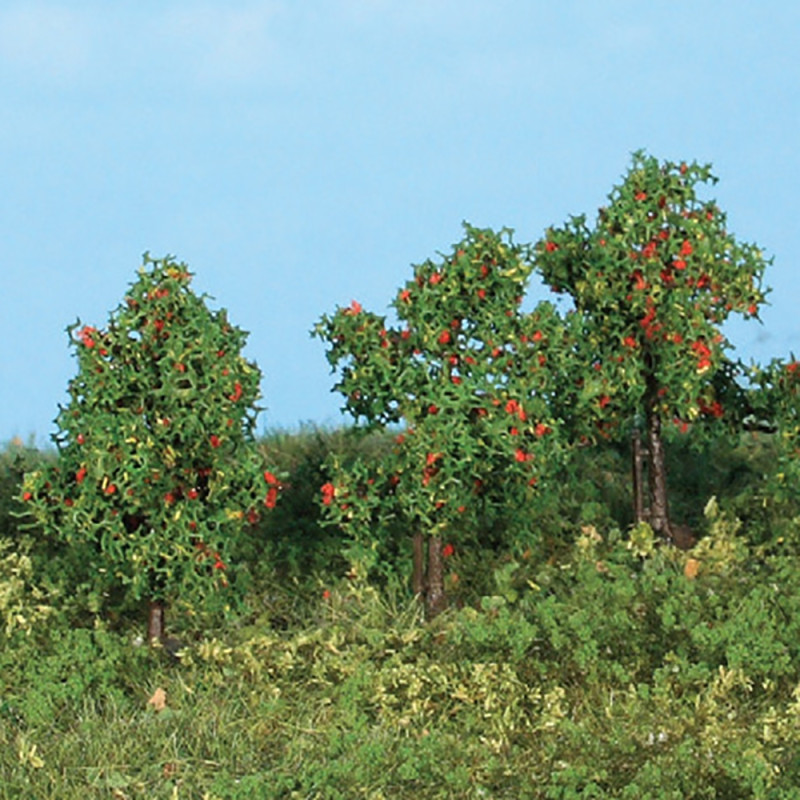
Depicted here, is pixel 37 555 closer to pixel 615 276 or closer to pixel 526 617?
pixel 526 617

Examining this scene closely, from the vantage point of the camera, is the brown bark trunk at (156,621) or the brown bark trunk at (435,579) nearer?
the brown bark trunk at (156,621)

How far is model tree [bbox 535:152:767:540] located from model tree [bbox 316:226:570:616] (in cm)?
105

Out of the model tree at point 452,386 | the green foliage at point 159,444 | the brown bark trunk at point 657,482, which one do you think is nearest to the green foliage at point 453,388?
the model tree at point 452,386

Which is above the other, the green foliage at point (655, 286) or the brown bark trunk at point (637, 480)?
the green foliage at point (655, 286)

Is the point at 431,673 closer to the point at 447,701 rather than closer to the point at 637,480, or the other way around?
the point at 447,701

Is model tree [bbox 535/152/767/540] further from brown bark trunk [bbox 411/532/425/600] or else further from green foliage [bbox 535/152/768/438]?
brown bark trunk [bbox 411/532/425/600]

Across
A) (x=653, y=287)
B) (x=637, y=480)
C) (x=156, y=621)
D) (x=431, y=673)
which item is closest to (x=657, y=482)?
(x=637, y=480)

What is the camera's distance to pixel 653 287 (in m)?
9.95

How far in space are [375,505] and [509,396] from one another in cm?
107

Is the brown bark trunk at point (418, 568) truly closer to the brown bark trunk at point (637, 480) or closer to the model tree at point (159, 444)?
the model tree at point (159, 444)

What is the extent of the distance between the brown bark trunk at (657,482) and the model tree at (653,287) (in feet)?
0.38

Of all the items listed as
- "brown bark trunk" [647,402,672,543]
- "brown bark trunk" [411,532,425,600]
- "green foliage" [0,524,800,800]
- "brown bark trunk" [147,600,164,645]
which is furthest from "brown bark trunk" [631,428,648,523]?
"brown bark trunk" [147,600,164,645]

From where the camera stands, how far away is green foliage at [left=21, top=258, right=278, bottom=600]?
323 inches

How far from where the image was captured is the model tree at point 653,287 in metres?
9.92
